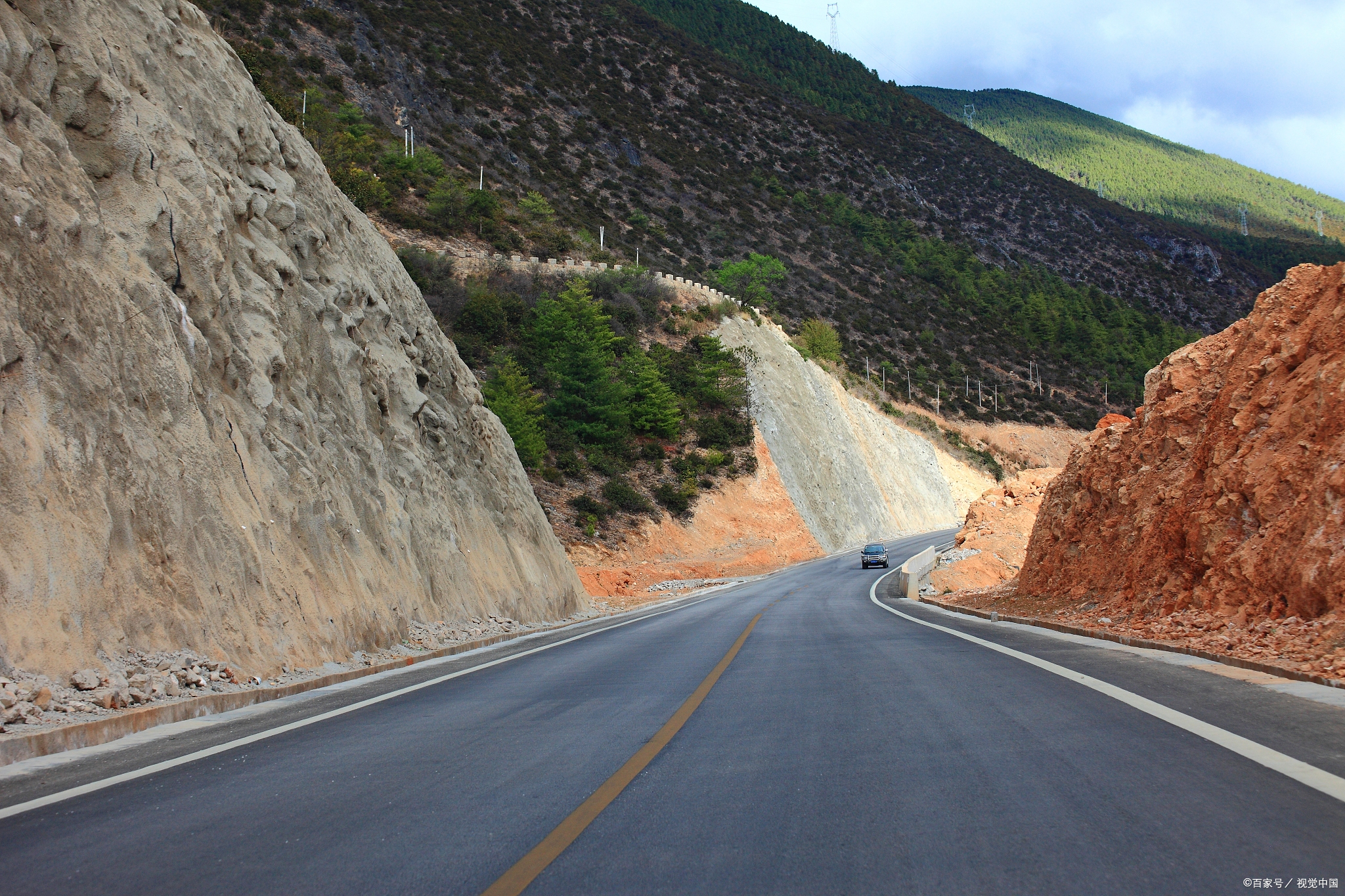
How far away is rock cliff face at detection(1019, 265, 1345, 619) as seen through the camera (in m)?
10.5

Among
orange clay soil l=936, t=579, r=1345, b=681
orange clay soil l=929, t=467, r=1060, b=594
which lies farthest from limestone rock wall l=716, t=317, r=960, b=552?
orange clay soil l=936, t=579, r=1345, b=681

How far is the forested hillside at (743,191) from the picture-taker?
6975 centimetres

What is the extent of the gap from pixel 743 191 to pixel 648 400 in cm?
6274

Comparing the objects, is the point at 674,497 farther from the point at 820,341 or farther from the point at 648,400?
the point at 820,341

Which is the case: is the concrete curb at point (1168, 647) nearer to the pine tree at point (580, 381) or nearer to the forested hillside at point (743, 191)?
the pine tree at point (580, 381)

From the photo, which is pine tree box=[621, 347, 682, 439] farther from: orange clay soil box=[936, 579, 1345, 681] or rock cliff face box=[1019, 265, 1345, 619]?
orange clay soil box=[936, 579, 1345, 681]

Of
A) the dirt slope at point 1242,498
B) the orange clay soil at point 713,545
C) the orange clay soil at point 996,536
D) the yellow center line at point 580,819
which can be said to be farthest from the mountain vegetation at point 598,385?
the yellow center line at point 580,819

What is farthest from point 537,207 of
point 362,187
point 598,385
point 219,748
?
point 219,748

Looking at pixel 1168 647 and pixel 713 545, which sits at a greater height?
pixel 1168 647

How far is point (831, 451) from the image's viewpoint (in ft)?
220

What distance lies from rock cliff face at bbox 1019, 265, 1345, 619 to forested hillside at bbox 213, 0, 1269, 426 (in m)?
40.0

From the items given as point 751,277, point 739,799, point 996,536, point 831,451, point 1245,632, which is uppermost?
point 751,277

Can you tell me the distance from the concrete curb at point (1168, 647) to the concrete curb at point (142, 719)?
30.1 ft

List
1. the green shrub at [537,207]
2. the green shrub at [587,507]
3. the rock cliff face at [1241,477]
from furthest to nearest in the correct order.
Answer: the green shrub at [537,207], the green shrub at [587,507], the rock cliff face at [1241,477]
